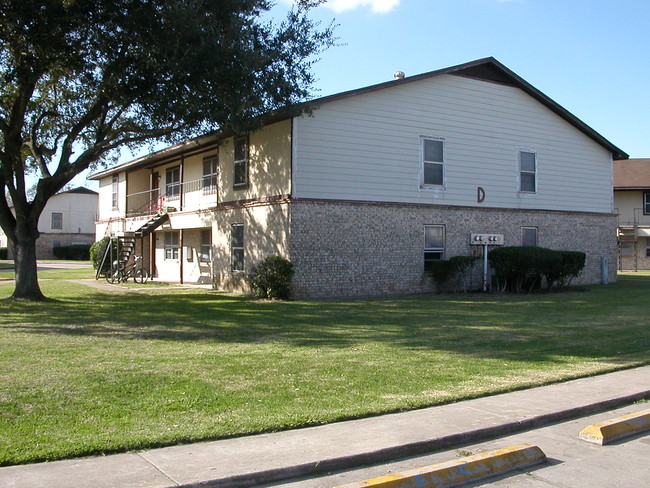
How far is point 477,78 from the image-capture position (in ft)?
77.0

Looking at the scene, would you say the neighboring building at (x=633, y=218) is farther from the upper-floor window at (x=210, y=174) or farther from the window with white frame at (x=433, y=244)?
the upper-floor window at (x=210, y=174)

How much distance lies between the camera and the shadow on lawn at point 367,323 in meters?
12.0

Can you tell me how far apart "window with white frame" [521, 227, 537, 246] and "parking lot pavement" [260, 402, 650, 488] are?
18050 millimetres

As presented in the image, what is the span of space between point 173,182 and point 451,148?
1296 centimetres

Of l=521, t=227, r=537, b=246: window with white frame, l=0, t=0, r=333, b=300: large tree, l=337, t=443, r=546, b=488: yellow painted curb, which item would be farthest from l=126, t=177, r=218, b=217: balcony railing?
l=337, t=443, r=546, b=488: yellow painted curb

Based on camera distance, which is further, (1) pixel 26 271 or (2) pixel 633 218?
(2) pixel 633 218

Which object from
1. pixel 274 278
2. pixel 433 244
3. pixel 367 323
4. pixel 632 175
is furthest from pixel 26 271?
pixel 632 175

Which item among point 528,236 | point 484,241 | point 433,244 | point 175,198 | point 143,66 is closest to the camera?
point 143,66

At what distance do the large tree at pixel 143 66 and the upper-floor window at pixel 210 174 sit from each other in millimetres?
5151

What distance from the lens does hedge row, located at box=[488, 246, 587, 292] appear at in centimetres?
2217

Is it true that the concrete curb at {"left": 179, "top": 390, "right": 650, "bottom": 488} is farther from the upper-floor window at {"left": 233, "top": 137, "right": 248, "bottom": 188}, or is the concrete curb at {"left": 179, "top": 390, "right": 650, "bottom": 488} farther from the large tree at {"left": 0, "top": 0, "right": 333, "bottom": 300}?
the upper-floor window at {"left": 233, "top": 137, "right": 248, "bottom": 188}

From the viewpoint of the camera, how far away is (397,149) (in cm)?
2147

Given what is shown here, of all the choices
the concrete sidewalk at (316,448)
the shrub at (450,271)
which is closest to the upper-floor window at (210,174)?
the shrub at (450,271)

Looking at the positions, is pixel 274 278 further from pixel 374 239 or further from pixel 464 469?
pixel 464 469
